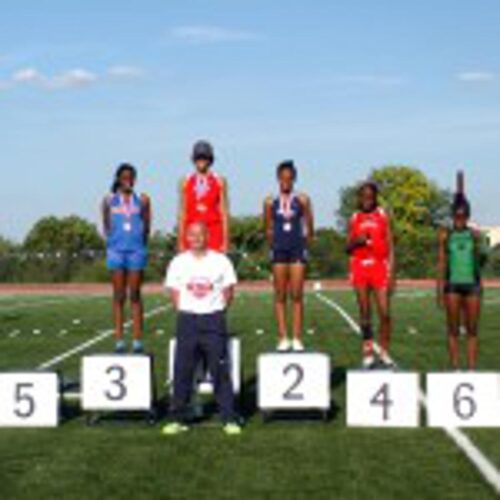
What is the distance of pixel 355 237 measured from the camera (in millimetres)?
12438

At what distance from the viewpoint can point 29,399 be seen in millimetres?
10000

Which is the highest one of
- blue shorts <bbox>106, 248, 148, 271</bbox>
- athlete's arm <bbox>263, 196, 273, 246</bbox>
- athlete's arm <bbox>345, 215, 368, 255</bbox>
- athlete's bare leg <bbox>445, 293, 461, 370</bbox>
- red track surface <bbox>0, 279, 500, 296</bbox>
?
athlete's arm <bbox>263, 196, 273, 246</bbox>

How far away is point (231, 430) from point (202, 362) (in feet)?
5.66

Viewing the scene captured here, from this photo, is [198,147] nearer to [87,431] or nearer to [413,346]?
[87,431]

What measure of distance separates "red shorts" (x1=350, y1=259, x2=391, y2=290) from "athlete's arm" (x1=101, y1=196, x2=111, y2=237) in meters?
2.46

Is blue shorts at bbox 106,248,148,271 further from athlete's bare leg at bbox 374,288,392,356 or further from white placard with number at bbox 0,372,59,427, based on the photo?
white placard with number at bbox 0,372,59,427

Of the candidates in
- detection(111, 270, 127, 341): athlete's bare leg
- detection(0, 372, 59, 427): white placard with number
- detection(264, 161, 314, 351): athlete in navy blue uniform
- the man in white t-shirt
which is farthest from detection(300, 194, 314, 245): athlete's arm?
detection(0, 372, 59, 427): white placard with number

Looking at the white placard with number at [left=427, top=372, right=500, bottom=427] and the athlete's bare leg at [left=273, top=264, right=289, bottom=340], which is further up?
the athlete's bare leg at [left=273, top=264, right=289, bottom=340]

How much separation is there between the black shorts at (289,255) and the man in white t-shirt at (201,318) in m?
2.44

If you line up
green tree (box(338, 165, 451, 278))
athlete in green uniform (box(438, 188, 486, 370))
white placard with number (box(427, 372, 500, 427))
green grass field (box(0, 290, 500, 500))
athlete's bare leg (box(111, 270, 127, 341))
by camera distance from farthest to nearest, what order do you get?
green tree (box(338, 165, 451, 278))
athlete's bare leg (box(111, 270, 127, 341))
athlete in green uniform (box(438, 188, 486, 370))
white placard with number (box(427, 372, 500, 427))
green grass field (box(0, 290, 500, 500))

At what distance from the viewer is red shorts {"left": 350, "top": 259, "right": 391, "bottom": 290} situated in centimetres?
1252

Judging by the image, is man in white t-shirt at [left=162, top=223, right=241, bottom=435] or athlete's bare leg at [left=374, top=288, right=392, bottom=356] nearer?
man in white t-shirt at [left=162, top=223, right=241, bottom=435]

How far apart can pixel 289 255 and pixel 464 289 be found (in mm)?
1713

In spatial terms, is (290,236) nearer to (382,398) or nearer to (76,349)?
(382,398)
